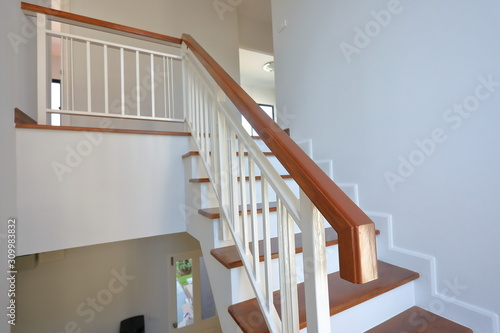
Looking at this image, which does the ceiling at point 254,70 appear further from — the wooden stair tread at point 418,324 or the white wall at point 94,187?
the wooden stair tread at point 418,324

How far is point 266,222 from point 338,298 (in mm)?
518

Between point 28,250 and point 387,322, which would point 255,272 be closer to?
point 387,322

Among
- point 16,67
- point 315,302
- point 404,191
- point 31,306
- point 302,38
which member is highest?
point 302,38

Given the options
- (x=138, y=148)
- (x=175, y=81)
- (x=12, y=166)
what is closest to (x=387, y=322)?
(x=138, y=148)

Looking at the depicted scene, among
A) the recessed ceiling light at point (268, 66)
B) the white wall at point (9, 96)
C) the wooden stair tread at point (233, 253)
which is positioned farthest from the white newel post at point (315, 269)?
the recessed ceiling light at point (268, 66)

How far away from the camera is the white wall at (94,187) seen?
1.38 meters

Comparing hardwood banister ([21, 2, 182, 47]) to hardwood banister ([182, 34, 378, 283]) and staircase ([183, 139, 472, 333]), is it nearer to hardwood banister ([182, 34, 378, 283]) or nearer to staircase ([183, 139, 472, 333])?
staircase ([183, 139, 472, 333])

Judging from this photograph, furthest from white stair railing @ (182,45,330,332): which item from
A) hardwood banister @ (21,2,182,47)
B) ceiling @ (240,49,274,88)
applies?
ceiling @ (240,49,274,88)

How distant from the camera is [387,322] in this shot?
114 centimetres

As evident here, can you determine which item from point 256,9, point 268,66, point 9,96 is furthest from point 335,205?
point 268,66

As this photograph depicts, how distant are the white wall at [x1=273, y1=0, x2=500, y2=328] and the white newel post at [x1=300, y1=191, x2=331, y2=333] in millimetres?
958

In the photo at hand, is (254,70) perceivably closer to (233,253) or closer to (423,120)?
(423,120)

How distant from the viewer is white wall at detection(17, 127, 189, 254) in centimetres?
138

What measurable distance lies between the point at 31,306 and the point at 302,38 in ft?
13.4
